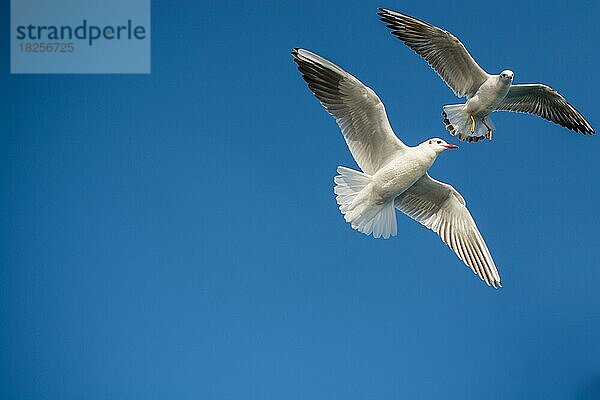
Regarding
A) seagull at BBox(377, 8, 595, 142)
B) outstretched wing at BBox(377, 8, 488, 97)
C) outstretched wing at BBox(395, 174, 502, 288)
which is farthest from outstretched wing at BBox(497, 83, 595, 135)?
outstretched wing at BBox(395, 174, 502, 288)

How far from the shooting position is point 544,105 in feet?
9.78

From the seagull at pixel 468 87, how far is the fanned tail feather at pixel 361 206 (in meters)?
0.31

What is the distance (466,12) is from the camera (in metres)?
3.16

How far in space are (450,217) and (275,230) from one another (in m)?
0.59

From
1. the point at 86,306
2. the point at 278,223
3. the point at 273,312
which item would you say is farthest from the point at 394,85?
the point at 86,306

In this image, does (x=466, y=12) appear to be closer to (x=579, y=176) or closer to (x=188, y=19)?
(x=579, y=176)

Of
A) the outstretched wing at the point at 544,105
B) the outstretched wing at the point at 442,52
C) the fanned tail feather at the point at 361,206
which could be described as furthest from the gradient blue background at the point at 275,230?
the fanned tail feather at the point at 361,206

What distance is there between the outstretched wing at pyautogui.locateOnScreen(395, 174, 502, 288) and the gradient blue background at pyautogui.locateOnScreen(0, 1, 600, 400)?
312mm

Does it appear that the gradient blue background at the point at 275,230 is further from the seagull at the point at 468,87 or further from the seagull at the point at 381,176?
the seagull at the point at 381,176

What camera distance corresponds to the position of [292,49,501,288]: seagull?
2637mm

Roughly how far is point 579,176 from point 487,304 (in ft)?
1.39

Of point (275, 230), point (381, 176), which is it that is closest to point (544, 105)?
point (381, 176)

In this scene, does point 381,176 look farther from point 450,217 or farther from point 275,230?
point 275,230

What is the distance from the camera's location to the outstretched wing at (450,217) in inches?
108
